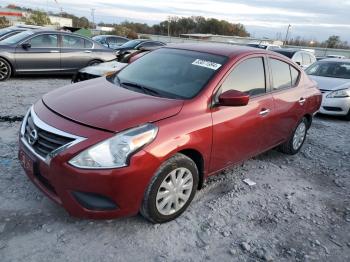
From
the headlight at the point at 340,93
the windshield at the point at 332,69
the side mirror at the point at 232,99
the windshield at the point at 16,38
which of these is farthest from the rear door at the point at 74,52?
the side mirror at the point at 232,99

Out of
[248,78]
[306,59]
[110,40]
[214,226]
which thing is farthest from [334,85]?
[110,40]

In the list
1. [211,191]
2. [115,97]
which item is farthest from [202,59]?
[211,191]

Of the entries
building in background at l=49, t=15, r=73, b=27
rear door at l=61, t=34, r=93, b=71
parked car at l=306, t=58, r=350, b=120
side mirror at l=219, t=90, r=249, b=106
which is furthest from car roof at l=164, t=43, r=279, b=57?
building in background at l=49, t=15, r=73, b=27

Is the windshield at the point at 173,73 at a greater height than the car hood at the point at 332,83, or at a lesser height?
greater

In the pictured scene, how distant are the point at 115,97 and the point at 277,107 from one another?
7.06 feet

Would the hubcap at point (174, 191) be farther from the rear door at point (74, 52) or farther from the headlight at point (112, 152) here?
the rear door at point (74, 52)

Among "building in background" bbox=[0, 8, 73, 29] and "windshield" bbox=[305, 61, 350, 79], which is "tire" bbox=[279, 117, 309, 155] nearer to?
"windshield" bbox=[305, 61, 350, 79]

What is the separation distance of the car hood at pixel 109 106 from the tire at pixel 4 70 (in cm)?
650

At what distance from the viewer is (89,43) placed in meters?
11.2

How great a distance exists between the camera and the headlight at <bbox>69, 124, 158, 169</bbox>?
2783 millimetres

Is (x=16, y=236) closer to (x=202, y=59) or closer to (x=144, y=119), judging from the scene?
(x=144, y=119)

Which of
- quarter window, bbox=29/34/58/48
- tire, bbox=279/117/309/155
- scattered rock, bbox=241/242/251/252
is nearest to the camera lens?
scattered rock, bbox=241/242/251/252

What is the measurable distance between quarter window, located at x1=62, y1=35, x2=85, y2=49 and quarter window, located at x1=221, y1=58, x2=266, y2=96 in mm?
7663

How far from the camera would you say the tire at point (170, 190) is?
3086 mm
